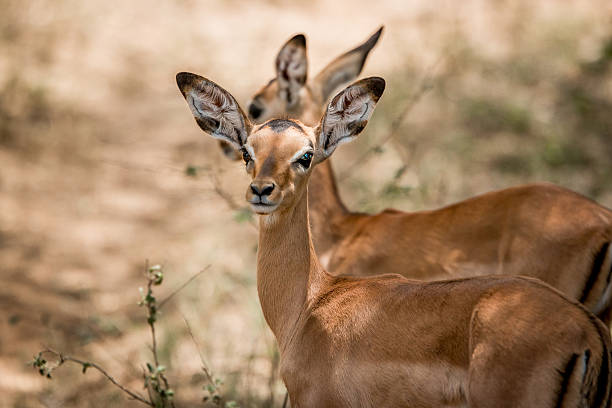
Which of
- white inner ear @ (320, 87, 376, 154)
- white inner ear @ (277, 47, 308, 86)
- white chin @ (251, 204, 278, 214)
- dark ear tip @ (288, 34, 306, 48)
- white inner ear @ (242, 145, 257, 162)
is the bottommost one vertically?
white chin @ (251, 204, 278, 214)

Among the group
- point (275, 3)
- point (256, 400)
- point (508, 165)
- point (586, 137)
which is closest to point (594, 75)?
point (586, 137)

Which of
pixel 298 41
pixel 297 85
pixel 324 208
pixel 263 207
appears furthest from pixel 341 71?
pixel 263 207

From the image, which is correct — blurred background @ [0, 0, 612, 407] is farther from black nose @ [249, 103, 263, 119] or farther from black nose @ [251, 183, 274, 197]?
black nose @ [251, 183, 274, 197]

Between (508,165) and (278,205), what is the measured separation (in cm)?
526

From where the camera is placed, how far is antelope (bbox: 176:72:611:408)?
2.90 metres

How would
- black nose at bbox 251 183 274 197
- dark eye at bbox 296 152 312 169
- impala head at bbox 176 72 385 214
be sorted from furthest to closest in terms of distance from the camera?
dark eye at bbox 296 152 312 169 < impala head at bbox 176 72 385 214 < black nose at bbox 251 183 274 197

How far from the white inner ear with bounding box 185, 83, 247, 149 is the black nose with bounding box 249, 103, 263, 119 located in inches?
67.1

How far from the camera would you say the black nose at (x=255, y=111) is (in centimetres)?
580

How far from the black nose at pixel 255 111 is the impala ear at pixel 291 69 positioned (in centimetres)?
20

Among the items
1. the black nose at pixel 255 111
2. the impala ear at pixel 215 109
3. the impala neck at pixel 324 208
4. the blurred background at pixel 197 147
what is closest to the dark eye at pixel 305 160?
the impala ear at pixel 215 109

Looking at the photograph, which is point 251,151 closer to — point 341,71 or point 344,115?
point 344,115

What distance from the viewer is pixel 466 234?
498cm

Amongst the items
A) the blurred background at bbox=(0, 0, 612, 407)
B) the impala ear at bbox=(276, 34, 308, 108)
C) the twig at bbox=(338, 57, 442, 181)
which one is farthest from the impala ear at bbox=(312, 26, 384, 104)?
the blurred background at bbox=(0, 0, 612, 407)

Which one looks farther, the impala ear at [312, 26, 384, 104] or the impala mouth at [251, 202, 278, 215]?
the impala ear at [312, 26, 384, 104]
